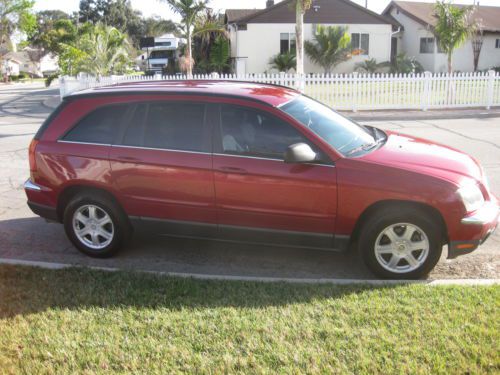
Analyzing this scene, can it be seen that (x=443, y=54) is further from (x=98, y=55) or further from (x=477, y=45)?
(x=98, y=55)

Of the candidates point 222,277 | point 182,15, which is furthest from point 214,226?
point 182,15

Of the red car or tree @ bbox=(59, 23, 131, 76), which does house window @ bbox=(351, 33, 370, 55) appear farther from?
the red car

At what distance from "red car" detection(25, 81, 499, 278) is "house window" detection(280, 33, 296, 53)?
27.1 m

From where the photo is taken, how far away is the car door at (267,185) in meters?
4.68

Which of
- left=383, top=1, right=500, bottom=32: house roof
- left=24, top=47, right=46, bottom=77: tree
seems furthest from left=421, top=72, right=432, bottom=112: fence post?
left=24, top=47, right=46, bottom=77: tree

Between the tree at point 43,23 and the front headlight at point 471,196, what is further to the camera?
the tree at point 43,23

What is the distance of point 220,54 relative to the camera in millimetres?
34062

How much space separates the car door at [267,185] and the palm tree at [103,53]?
61.3 ft

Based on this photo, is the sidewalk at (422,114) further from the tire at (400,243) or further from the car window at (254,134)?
the tire at (400,243)

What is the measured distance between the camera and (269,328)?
149 inches

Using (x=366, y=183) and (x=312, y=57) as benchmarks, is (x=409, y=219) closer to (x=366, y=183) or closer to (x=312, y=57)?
(x=366, y=183)

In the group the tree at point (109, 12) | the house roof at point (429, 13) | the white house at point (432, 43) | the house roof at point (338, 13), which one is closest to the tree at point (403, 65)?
the white house at point (432, 43)

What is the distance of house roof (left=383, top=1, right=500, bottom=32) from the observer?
112ft

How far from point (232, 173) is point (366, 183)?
3.92 ft
